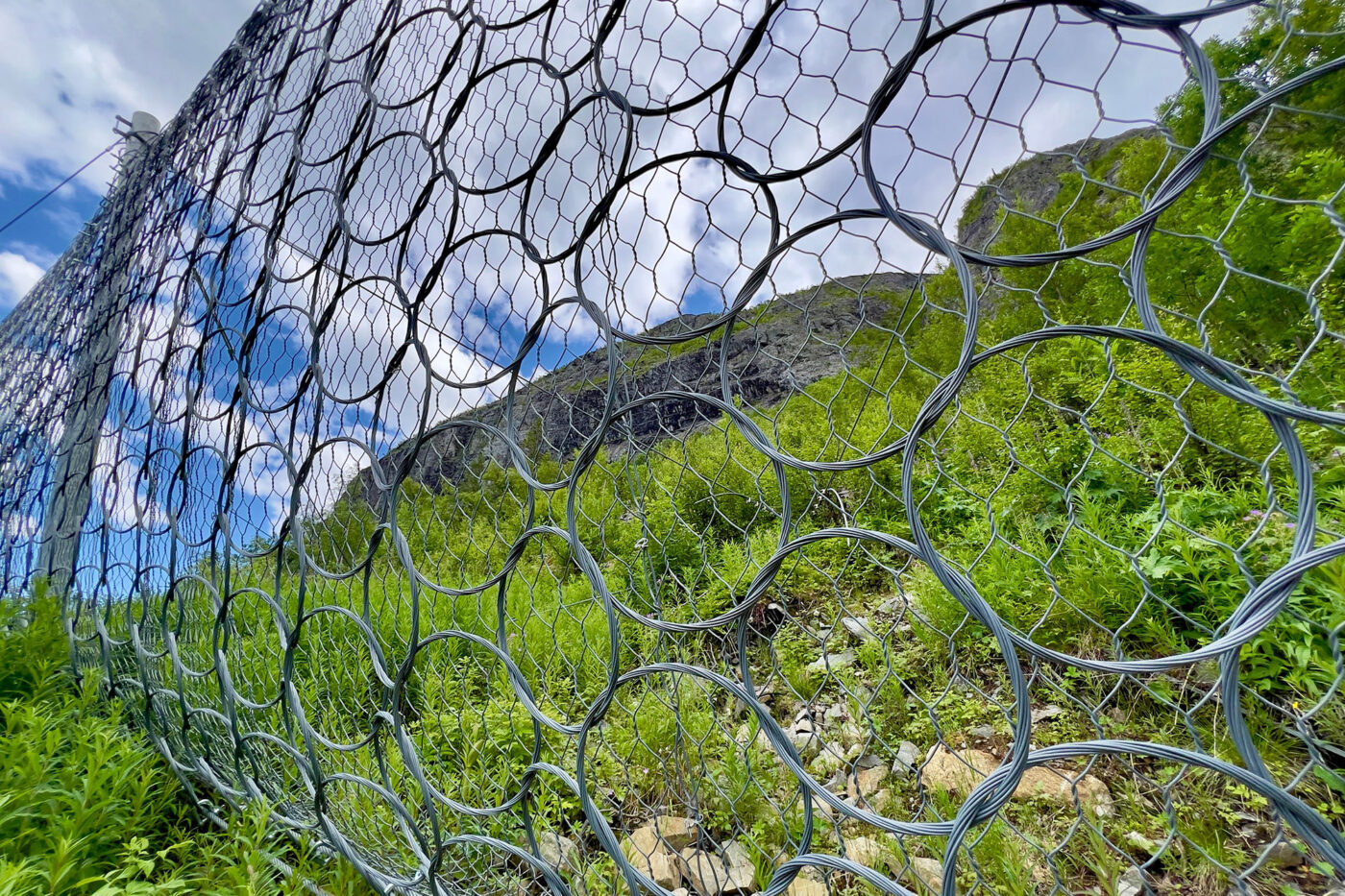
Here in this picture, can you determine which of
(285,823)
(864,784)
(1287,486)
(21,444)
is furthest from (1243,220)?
(21,444)

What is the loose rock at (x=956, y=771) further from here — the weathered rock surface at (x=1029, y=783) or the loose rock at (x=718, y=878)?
the loose rock at (x=718, y=878)

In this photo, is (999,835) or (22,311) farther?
(22,311)

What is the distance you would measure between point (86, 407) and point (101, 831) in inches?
79.5

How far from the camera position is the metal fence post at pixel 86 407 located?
217 cm

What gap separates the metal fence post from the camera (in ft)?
7.13

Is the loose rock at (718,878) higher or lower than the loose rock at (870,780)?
higher

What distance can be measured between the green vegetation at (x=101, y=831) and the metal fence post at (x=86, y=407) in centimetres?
103

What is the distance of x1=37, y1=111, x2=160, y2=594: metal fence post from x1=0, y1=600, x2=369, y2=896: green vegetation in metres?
1.03

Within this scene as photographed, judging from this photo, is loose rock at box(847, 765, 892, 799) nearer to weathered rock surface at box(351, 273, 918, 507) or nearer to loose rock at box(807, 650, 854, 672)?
loose rock at box(807, 650, 854, 672)

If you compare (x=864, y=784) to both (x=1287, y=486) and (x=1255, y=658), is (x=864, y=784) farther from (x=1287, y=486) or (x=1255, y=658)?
(x=1287, y=486)

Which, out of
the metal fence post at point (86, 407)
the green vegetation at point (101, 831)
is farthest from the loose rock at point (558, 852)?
the metal fence post at point (86, 407)

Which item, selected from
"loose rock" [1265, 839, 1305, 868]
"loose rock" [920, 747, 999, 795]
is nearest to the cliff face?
"loose rock" [920, 747, 999, 795]

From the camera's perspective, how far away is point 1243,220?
1171 millimetres

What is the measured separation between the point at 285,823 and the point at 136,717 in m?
0.97
